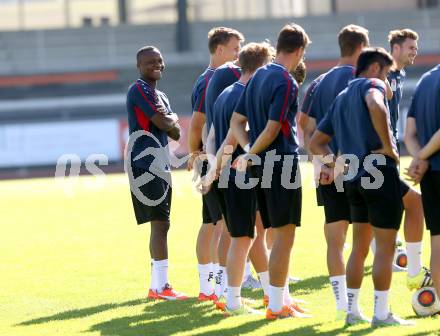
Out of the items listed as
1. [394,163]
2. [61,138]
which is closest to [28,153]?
[61,138]

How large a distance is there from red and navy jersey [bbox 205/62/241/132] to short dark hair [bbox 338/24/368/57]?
1102 mm

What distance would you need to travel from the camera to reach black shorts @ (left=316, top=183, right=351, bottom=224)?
24.9 ft

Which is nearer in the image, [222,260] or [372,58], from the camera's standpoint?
[372,58]

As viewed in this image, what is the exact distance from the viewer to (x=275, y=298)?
Answer: 293 inches

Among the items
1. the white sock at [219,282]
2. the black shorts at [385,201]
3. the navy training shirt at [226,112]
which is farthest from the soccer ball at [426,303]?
the white sock at [219,282]

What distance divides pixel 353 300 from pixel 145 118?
2771 mm

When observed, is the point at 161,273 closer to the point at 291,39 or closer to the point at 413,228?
the point at 413,228

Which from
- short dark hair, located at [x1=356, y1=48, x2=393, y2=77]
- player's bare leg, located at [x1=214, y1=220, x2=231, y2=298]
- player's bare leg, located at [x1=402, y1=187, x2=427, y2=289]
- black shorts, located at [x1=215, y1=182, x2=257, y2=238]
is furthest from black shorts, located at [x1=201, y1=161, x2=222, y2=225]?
short dark hair, located at [x1=356, y1=48, x2=393, y2=77]

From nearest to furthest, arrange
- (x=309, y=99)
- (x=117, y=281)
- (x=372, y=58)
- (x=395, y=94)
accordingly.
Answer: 1. (x=372, y=58)
2. (x=309, y=99)
3. (x=395, y=94)
4. (x=117, y=281)

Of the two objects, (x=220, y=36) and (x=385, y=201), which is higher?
(x=220, y=36)

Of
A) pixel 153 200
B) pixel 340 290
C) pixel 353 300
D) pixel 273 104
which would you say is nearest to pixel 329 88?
pixel 273 104

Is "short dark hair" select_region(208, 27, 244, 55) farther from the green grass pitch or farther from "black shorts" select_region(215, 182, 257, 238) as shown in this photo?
the green grass pitch

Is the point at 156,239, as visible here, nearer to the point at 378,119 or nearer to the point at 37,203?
the point at 378,119

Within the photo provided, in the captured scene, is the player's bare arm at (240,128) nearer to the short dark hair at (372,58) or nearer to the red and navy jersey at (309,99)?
the red and navy jersey at (309,99)
